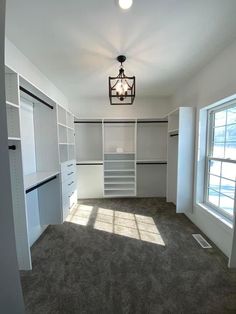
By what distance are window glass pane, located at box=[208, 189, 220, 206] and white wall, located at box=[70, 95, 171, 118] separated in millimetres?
2387

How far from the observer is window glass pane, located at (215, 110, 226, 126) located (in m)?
2.46

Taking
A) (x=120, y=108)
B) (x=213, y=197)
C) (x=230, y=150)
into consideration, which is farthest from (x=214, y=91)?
(x=120, y=108)

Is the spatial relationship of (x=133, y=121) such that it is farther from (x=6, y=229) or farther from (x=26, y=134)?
(x=6, y=229)

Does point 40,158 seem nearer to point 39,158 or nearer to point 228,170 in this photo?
point 39,158

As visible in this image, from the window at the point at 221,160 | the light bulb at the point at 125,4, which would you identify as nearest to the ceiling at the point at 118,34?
the light bulb at the point at 125,4

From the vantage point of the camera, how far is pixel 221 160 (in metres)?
2.46

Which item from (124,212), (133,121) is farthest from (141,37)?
(124,212)

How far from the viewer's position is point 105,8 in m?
1.46

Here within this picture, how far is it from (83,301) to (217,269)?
1.50 meters

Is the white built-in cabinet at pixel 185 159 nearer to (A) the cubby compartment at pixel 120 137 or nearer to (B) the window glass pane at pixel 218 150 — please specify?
(B) the window glass pane at pixel 218 150

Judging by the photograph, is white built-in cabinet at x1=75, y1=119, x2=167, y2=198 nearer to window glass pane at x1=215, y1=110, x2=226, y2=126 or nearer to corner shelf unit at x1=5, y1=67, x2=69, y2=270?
corner shelf unit at x1=5, y1=67, x2=69, y2=270

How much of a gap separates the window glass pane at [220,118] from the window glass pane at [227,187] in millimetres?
860

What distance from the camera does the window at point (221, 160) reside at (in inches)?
90.1

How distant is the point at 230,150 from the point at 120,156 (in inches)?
103
